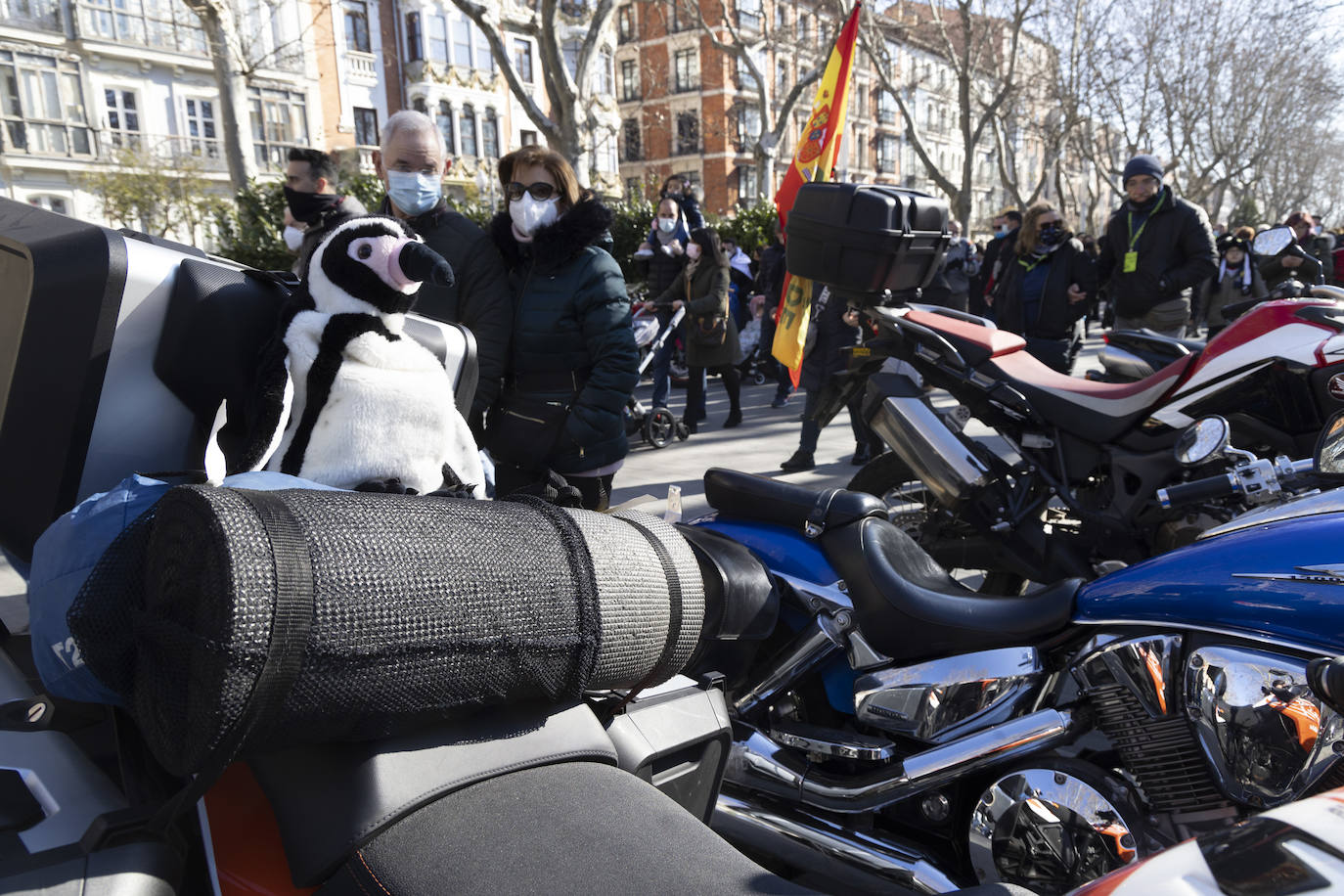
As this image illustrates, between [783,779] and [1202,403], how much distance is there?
2060mm

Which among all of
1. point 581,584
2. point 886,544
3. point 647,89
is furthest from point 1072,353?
point 647,89

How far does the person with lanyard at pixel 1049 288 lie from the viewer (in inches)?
A: 271

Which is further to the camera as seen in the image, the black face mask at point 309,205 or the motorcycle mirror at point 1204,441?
the black face mask at point 309,205

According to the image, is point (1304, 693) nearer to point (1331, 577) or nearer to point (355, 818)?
point (1331, 577)

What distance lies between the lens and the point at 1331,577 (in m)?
1.59

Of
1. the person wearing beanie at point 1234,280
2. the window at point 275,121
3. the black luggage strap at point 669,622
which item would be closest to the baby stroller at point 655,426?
→ the black luggage strap at point 669,622

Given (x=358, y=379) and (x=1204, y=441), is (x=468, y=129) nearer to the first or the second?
(x=1204, y=441)

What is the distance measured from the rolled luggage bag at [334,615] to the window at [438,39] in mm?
37392

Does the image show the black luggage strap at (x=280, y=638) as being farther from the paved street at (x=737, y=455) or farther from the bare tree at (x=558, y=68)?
the bare tree at (x=558, y=68)

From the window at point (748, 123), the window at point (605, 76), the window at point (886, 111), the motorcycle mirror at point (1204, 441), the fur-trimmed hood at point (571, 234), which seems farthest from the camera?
the window at point (886, 111)

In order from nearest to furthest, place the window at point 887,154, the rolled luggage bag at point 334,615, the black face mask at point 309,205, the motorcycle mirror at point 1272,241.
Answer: the rolled luggage bag at point 334,615 < the black face mask at point 309,205 < the motorcycle mirror at point 1272,241 < the window at point 887,154

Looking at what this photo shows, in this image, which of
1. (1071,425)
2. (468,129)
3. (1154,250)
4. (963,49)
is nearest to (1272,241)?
(1154,250)

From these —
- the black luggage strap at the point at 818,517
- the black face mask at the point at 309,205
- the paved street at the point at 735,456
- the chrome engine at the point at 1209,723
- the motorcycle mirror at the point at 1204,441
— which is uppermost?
the black face mask at the point at 309,205

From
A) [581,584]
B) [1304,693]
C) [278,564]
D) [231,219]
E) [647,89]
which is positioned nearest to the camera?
[278,564]
